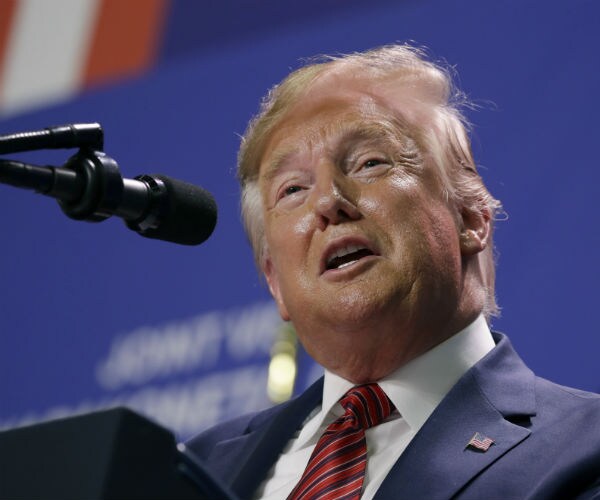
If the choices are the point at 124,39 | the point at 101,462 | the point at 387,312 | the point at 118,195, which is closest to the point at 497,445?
the point at 387,312

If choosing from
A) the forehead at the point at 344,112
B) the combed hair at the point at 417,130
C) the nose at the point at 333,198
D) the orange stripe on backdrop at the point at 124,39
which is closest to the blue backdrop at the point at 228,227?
the orange stripe on backdrop at the point at 124,39

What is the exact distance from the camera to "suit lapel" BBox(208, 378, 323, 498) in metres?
2.02

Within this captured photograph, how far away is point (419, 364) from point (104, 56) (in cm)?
230

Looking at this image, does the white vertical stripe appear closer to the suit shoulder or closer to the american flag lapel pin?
the suit shoulder

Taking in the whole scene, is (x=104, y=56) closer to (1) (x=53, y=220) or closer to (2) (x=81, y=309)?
(1) (x=53, y=220)

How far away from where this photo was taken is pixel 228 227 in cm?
316

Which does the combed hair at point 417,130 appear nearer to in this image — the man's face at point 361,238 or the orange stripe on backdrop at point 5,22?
the man's face at point 361,238

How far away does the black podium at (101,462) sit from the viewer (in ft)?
3.35

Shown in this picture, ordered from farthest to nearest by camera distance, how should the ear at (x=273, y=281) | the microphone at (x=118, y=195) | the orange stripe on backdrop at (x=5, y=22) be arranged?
the orange stripe on backdrop at (x=5, y=22) < the ear at (x=273, y=281) < the microphone at (x=118, y=195)

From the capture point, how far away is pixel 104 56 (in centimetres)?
392

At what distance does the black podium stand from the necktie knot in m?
0.85

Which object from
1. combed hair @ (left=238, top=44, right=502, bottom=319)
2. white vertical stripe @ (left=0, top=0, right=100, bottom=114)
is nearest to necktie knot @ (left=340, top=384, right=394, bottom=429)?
combed hair @ (left=238, top=44, right=502, bottom=319)

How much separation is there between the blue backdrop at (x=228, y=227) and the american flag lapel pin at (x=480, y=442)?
2.02 ft

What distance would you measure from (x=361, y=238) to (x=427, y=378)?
0.90 ft
